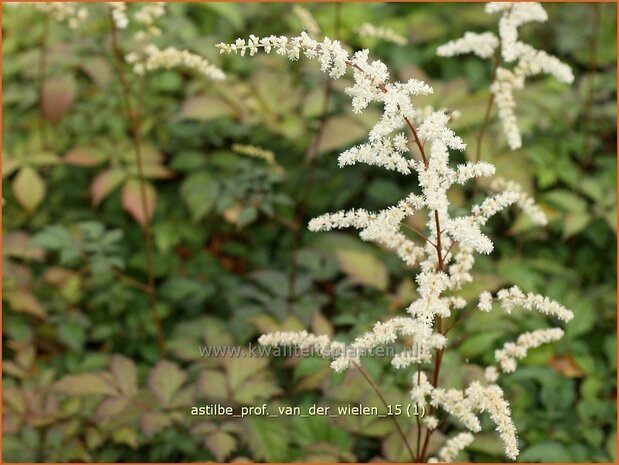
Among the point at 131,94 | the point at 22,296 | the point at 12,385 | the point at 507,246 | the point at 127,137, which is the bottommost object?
→ the point at 12,385

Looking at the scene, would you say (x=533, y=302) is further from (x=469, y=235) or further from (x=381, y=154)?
(x=381, y=154)

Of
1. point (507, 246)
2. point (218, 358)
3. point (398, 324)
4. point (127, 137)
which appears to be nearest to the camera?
point (398, 324)

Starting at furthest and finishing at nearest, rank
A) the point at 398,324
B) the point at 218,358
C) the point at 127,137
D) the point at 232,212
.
→ the point at 127,137, the point at 232,212, the point at 218,358, the point at 398,324

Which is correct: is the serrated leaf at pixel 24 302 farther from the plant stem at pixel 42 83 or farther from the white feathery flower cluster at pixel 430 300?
the white feathery flower cluster at pixel 430 300

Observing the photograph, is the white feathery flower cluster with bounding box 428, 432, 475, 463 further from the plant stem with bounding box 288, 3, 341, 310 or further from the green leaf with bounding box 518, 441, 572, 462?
the plant stem with bounding box 288, 3, 341, 310

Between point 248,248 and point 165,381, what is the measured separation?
1.46 meters

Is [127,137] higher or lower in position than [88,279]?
higher

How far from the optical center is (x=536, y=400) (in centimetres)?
333

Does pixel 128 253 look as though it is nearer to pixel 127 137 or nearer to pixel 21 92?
pixel 127 137

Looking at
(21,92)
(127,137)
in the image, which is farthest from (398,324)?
(21,92)

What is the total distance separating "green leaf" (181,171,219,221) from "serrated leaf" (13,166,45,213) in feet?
2.48

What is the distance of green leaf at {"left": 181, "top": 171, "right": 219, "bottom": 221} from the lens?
12.3 feet

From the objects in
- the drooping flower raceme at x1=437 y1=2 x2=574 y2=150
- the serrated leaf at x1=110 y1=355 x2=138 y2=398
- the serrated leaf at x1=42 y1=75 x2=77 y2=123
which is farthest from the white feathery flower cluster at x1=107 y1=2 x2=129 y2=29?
the serrated leaf at x1=110 y1=355 x2=138 y2=398

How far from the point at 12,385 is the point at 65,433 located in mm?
433
